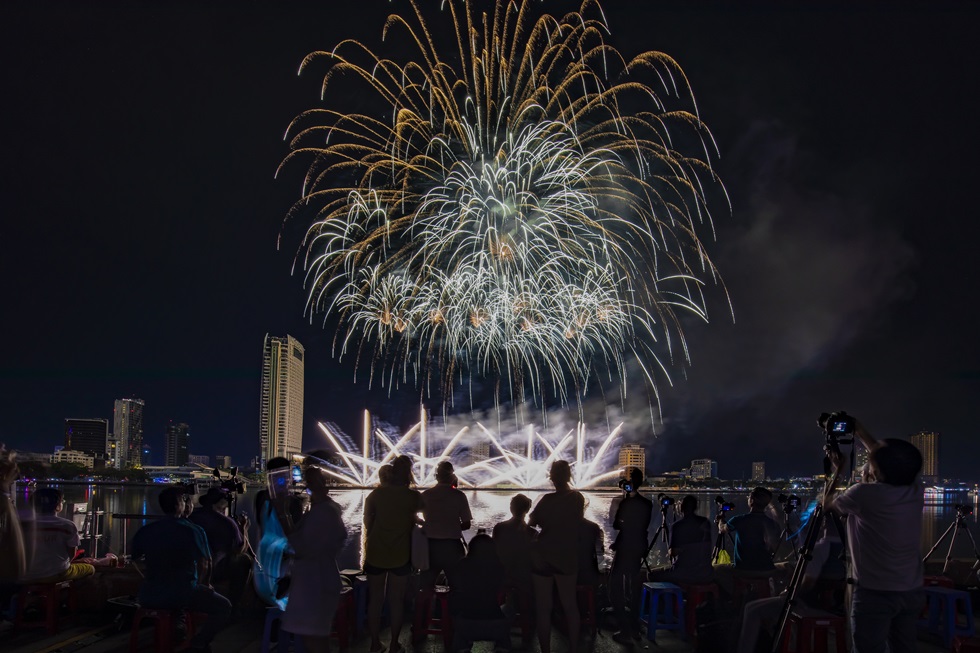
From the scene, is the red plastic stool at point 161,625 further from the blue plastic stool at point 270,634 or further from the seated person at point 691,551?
the seated person at point 691,551

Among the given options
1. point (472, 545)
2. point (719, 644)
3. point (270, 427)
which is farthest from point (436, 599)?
point (270, 427)

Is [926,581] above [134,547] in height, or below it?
below

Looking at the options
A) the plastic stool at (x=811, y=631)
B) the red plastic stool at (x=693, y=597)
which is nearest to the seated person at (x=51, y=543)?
the red plastic stool at (x=693, y=597)

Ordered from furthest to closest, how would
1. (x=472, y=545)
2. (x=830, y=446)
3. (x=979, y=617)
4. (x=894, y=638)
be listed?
1. (x=979, y=617)
2. (x=472, y=545)
3. (x=830, y=446)
4. (x=894, y=638)

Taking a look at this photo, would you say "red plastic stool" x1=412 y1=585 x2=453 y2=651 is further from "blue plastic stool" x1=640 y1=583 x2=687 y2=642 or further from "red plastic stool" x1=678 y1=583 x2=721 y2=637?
"red plastic stool" x1=678 y1=583 x2=721 y2=637

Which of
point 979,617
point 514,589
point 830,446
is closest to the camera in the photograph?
point 830,446

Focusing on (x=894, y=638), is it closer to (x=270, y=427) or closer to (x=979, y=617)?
(x=979, y=617)
